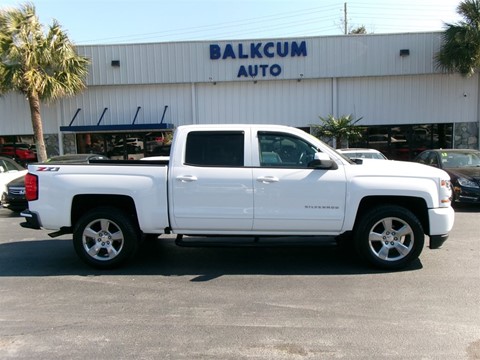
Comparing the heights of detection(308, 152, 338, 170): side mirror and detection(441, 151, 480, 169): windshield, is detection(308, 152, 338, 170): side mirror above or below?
above

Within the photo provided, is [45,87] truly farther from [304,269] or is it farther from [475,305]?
[475,305]

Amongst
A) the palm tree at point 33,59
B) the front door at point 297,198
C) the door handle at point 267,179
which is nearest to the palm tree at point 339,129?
the palm tree at point 33,59

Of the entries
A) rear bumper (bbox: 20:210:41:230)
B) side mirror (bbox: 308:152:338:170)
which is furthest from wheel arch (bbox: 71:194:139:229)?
side mirror (bbox: 308:152:338:170)

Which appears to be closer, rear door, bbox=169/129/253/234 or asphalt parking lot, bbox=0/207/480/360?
asphalt parking lot, bbox=0/207/480/360

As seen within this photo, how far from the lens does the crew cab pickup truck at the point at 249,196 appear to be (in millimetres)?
5414

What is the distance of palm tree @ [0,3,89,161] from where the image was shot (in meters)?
15.5

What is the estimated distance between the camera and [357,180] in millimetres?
5395

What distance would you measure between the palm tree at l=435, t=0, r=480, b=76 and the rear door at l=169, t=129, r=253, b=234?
45.9ft

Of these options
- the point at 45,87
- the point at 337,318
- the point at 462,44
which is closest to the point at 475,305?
the point at 337,318

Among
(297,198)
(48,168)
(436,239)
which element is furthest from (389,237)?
(48,168)

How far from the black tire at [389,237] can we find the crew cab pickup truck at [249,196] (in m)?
0.01

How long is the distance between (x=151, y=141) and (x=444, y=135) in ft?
42.0

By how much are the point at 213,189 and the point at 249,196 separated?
0.46 metres

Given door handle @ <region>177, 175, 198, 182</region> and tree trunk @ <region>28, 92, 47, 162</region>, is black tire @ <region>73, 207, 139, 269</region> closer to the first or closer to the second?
door handle @ <region>177, 175, 198, 182</region>
